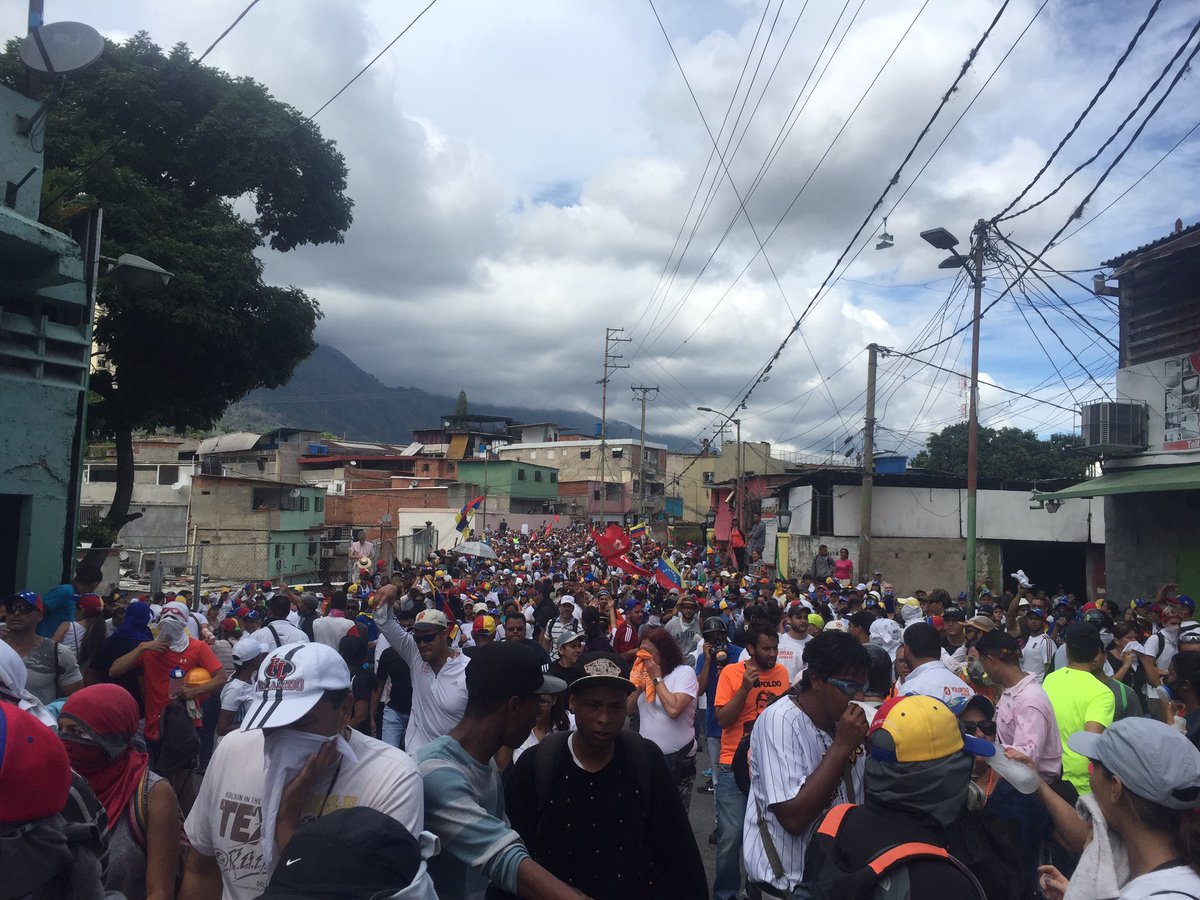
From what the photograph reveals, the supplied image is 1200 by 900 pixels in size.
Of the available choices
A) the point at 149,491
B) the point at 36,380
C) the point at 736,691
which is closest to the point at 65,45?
the point at 36,380

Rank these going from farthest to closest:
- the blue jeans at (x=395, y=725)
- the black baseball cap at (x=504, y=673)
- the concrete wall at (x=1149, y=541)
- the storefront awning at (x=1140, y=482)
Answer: the concrete wall at (x=1149, y=541)
the storefront awning at (x=1140, y=482)
the blue jeans at (x=395, y=725)
the black baseball cap at (x=504, y=673)

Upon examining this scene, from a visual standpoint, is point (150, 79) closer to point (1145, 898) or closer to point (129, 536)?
point (129, 536)

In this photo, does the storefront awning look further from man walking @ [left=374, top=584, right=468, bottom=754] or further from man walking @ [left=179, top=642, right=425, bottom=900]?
man walking @ [left=179, top=642, right=425, bottom=900]

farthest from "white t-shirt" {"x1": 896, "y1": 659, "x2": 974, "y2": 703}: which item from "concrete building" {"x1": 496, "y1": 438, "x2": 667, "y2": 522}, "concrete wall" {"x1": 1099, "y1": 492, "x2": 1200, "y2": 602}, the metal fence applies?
"concrete building" {"x1": 496, "y1": 438, "x2": 667, "y2": 522}

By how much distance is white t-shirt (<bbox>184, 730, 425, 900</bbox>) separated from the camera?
2271mm

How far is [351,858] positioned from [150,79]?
2302 cm

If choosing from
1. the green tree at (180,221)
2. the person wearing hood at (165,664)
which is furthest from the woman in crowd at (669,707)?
the green tree at (180,221)

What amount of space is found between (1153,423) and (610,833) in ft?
55.0

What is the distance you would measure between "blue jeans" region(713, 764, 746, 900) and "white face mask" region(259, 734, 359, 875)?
10.1ft

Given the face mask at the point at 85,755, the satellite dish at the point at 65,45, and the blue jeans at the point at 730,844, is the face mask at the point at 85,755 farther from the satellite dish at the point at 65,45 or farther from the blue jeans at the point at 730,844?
the satellite dish at the point at 65,45

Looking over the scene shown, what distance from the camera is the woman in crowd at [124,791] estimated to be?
266cm

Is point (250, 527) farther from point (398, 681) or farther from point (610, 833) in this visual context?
point (610, 833)

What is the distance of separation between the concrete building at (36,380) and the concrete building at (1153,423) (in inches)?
610

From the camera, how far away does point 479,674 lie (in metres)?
2.62
